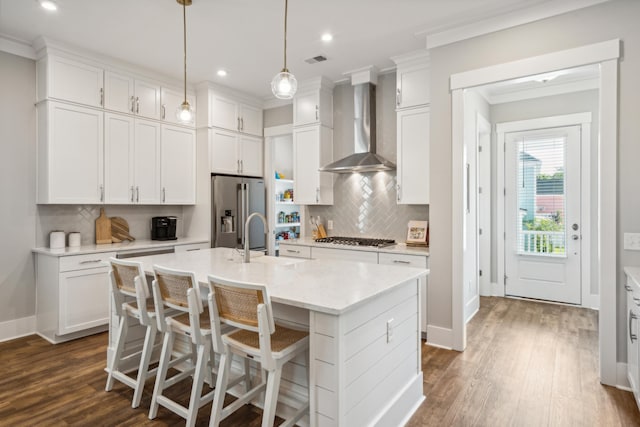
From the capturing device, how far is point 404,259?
368 centimetres

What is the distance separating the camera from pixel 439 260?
3445 mm

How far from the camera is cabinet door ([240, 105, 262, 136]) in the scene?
17.3ft

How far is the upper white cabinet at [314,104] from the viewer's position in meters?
4.69

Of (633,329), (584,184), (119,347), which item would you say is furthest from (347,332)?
(584,184)

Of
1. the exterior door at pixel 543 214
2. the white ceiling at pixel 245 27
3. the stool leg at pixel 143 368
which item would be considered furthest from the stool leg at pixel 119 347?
the exterior door at pixel 543 214

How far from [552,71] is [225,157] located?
148 inches

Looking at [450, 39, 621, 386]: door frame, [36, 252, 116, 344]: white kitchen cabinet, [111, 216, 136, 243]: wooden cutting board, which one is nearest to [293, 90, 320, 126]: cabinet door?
[111, 216, 136, 243]: wooden cutting board

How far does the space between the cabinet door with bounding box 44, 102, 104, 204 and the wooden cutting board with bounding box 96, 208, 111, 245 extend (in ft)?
1.24

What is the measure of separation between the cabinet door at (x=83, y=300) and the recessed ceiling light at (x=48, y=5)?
2.30m

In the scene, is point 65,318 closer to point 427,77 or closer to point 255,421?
point 255,421

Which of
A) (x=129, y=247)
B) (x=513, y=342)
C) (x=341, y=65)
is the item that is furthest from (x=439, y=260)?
(x=129, y=247)

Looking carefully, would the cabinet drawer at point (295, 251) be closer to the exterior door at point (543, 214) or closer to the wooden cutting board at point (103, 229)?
the wooden cutting board at point (103, 229)

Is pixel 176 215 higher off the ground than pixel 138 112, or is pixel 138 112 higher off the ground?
pixel 138 112

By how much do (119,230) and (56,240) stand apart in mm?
741
